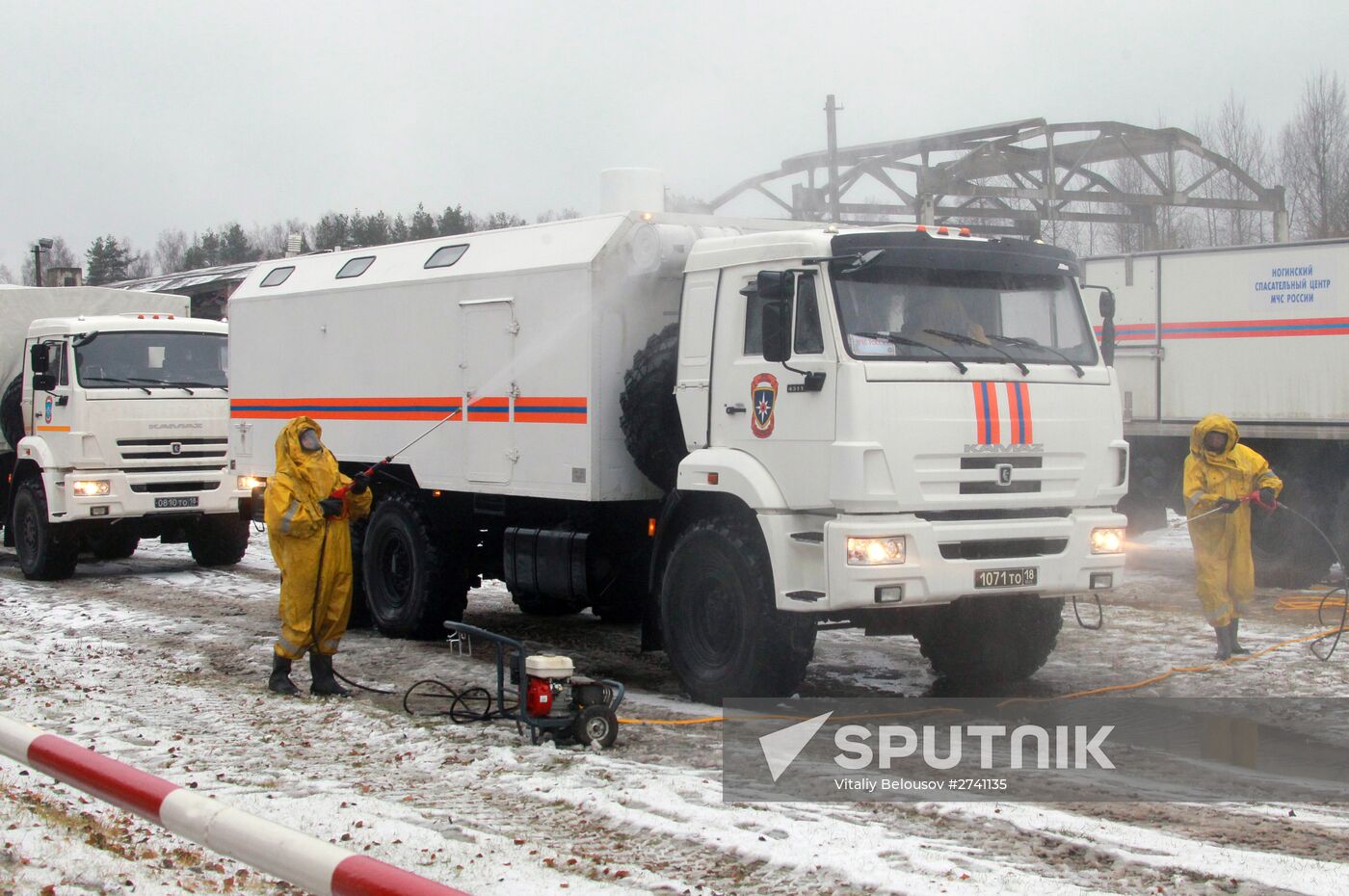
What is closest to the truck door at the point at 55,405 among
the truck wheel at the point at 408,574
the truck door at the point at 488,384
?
the truck wheel at the point at 408,574

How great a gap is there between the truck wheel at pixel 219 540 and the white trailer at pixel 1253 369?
32.3ft

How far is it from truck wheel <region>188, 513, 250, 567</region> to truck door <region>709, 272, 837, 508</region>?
935 cm

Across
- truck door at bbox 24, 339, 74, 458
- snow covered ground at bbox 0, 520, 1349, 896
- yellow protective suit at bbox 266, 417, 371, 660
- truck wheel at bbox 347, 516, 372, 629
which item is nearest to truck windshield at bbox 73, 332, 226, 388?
truck door at bbox 24, 339, 74, 458

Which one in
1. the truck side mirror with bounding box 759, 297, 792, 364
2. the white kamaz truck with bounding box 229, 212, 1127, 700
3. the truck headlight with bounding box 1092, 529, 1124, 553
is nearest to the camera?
the white kamaz truck with bounding box 229, 212, 1127, 700

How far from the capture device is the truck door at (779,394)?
8.15 m

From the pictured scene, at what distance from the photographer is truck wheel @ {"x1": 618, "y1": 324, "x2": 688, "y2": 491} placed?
30.9 ft

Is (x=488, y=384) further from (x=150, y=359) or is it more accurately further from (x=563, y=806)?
(x=150, y=359)

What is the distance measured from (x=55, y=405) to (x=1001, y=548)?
36.8 ft

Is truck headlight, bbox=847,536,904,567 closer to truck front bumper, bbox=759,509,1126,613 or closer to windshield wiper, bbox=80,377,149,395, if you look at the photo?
truck front bumper, bbox=759,509,1126,613

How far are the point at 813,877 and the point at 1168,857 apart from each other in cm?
136

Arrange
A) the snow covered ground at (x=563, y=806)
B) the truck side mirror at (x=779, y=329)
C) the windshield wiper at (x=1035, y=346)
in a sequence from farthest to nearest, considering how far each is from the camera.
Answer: the windshield wiper at (x=1035, y=346) → the truck side mirror at (x=779, y=329) → the snow covered ground at (x=563, y=806)

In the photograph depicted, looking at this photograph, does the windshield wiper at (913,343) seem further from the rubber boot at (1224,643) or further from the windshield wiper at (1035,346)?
the rubber boot at (1224,643)

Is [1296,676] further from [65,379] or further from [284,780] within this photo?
[65,379]

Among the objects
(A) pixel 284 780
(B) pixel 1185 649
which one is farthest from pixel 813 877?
(B) pixel 1185 649
